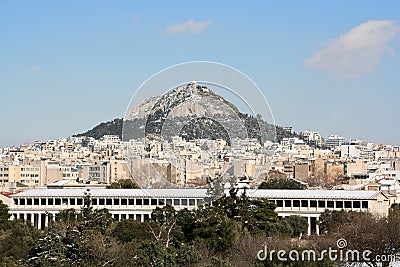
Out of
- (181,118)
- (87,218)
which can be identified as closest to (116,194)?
(181,118)

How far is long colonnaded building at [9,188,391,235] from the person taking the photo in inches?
1207

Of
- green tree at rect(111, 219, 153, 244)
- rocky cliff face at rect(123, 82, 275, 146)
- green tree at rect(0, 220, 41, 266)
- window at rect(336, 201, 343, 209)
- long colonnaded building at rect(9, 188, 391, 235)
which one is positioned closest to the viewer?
green tree at rect(0, 220, 41, 266)

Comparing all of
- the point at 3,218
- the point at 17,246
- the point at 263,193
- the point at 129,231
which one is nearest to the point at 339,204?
the point at 263,193

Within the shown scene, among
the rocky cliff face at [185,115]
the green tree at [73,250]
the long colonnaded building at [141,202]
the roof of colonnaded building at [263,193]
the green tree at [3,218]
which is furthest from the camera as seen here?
the roof of colonnaded building at [263,193]

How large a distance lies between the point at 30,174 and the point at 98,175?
424cm

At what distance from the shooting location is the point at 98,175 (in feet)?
171

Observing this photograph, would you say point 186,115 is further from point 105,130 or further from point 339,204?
point 105,130

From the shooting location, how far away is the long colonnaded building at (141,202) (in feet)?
101

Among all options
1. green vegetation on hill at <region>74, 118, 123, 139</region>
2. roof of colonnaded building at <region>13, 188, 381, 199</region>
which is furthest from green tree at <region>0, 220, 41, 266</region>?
green vegetation on hill at <region>74, 118, 123, 139</region>

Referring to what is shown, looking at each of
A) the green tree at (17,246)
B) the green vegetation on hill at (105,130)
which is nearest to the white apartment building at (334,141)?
the green vegetation on hill at (105,130)

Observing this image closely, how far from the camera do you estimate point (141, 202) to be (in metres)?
32.5

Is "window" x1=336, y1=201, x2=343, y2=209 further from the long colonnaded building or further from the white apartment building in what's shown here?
the white apartment building

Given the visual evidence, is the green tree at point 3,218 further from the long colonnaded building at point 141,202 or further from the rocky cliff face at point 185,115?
the rocky cliff face at point 185,115

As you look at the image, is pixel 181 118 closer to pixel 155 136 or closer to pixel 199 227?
pixel 155 136
